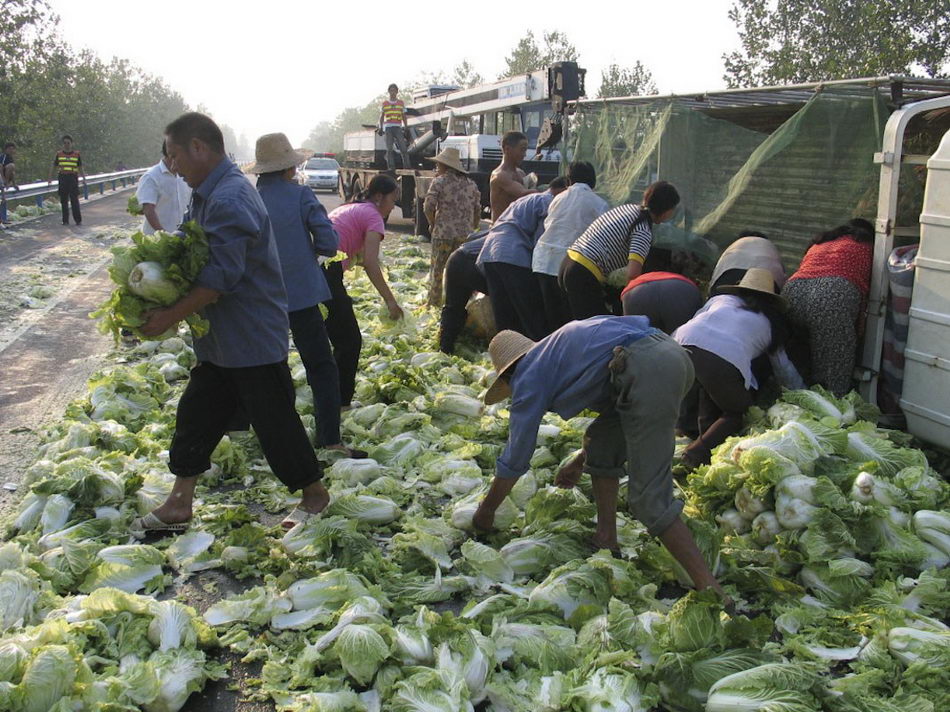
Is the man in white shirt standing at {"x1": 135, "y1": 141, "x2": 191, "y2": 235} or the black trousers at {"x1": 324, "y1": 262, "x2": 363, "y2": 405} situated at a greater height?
the man in white shirt standing at {"x1": 135, "y1": 141, "x2": 191, "y2": 235}

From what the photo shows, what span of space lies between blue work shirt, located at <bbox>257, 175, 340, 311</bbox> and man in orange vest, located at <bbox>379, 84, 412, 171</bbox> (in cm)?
1741

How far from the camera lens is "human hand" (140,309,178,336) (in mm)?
4105

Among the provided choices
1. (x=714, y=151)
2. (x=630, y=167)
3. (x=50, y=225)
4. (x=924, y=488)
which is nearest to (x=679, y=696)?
(x=924, y=488)

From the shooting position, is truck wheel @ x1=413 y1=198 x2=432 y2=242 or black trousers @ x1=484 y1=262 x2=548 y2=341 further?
truck wheel @ x1=413 y1=198 x2=432 y2=242

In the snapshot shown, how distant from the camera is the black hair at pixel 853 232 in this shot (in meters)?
5.71

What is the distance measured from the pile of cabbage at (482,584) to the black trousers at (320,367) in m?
0.36

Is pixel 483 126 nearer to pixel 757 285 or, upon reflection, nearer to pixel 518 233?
pixel 518 233

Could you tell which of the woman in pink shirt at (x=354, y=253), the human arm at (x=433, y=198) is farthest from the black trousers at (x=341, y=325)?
the human arm at (x=433, y=198)

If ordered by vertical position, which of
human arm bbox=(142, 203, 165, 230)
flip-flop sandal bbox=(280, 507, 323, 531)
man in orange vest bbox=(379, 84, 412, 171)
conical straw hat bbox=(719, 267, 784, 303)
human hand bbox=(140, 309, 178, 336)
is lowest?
flip-flop sandal bbox=(280, 507, 323, 531)

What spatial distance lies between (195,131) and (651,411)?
2.66 metres

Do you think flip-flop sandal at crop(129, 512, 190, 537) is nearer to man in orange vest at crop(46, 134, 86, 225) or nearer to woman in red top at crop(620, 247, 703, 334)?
woman in red top at crop(620, 247, 703, 334)

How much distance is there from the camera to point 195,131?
13.7 ft

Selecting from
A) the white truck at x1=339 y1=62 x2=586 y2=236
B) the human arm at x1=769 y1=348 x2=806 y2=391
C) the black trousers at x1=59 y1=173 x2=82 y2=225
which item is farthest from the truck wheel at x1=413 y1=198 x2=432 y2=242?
the human arm at x1=769 y1=348 x2=806 y2=391

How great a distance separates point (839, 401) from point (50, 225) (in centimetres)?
2189
